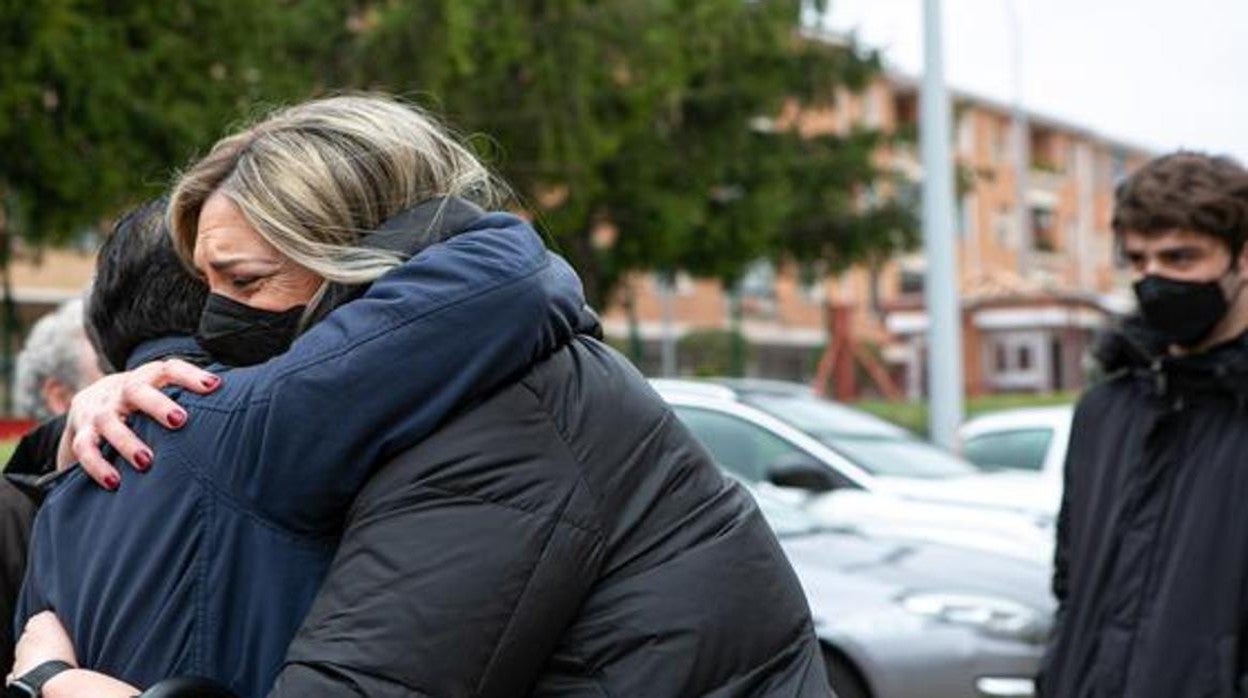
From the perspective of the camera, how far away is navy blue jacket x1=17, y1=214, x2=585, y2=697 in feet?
6.22

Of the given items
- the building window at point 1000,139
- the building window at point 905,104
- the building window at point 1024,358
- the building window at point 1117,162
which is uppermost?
the building window at point 905,104

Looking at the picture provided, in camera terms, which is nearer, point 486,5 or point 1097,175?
point 486,5

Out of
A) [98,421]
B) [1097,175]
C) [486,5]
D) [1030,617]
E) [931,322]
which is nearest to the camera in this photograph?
[98,421]

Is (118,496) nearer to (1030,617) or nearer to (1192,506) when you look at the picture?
(1192,506)

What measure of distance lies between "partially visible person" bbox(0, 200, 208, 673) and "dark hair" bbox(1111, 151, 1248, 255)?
7.13 ft

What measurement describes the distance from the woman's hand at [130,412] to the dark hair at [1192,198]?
2448 mm

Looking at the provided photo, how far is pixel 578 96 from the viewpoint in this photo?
2281 centimetres

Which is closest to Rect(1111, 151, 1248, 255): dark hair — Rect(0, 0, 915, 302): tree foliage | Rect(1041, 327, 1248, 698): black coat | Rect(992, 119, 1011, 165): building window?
Rect(1041, 327, 1248, 698): black coat

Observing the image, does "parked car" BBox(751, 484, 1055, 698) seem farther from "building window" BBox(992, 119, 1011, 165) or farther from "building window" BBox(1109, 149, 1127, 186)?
"building window" BBox(1109, 149, 1127, 186)

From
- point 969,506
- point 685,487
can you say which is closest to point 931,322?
point 969,506

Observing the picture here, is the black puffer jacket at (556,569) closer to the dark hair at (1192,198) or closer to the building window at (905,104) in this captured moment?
the dark hair at (1192,198)

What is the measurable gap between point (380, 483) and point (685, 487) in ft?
1.07

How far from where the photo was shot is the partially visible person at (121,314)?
7.98 feet

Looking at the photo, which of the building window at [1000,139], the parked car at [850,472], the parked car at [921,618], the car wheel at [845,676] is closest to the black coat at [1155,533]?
the parked car at [921,618]
